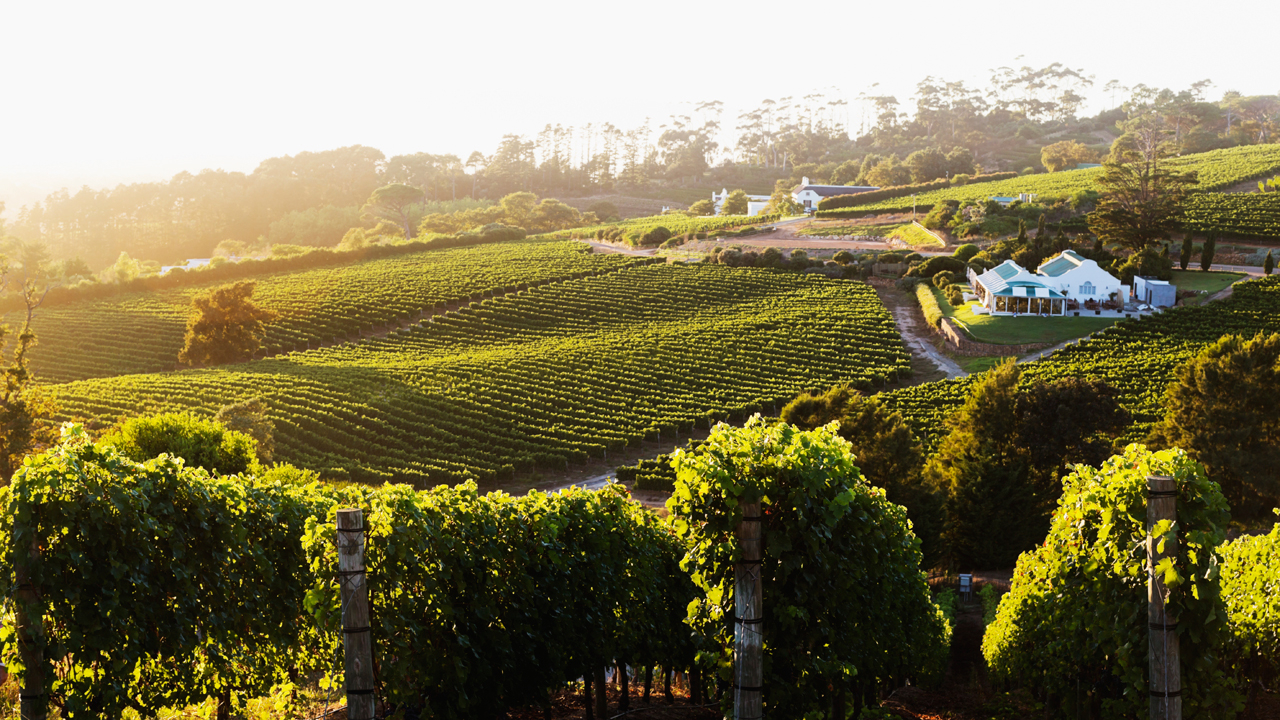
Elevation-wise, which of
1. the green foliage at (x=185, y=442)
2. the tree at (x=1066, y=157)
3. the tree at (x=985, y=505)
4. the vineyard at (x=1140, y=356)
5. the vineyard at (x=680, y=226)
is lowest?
the tree at (x=985, y=505)

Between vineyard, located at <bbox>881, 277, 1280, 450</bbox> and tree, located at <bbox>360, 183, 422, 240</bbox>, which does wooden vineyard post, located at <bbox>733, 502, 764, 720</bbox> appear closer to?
vineyard, located at <bbox>881, 277, 1280, 450</bbox>

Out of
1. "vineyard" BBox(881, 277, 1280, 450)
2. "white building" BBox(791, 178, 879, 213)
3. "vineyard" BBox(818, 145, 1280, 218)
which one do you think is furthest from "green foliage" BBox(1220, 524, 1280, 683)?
"white building" BBox(791, 178, 879, 213)

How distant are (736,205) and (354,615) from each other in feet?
404

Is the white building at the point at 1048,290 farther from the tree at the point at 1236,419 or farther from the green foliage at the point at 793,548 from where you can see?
the green foliage at the point at 793,548

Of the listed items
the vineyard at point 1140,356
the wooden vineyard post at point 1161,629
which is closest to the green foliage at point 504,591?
the wooden vineyard post at point 1161,629

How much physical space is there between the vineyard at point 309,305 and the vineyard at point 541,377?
341 centimetres

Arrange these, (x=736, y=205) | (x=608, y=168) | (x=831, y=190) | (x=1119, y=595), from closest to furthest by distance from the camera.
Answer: (x=1119, y=595) < (x=831, y=190) < (x=736, y=205) < (x=608, y=168)

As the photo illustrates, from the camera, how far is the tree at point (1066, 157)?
126812mm

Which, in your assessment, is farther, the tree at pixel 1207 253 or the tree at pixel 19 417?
the tree at pixel 1207 253

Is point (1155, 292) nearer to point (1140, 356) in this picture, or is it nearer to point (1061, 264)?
point (1061, 264)

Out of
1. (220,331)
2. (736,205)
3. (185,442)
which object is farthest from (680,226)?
(185,442)

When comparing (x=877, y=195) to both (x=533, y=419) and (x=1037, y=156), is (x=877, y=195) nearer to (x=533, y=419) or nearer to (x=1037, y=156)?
(x=1037, y=156)

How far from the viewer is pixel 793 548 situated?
813 cm

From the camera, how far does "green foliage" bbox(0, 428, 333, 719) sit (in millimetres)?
7512
